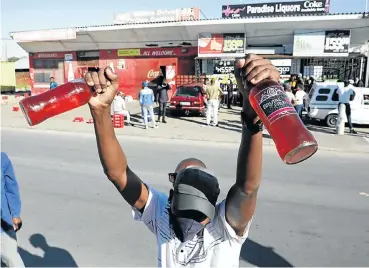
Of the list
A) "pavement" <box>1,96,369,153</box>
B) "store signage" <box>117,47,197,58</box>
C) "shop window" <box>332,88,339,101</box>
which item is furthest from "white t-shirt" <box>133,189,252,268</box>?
"store signage" <box>117,47,197,58</box>

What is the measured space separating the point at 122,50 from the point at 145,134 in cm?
1301

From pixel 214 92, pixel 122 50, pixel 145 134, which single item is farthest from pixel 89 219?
pixel 122 50

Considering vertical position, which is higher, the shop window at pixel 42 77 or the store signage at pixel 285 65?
the store signage at pixel 285 65

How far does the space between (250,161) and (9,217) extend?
2.60 m

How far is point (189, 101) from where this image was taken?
1552cm

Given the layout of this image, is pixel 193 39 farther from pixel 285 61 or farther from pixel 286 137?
pixel 286 137

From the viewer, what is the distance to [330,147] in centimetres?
1009

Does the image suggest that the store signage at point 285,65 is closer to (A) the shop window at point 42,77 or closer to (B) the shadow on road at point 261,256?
(B) the shadow on road at point 261,256

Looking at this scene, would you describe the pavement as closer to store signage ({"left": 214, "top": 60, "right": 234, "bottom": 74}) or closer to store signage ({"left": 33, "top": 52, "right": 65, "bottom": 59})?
store signage ({"left": 214, "top": 60, "right": 234, "bottom": 74})

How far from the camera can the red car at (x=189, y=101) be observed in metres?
15.5

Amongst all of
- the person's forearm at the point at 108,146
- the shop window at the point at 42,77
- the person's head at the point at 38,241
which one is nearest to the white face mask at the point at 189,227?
the person's forearm at the point at 108,146

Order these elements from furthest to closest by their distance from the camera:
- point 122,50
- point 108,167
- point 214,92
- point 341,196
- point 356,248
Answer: point 122,50
point 214,92
point 341,196
point 356,248
point 108,167

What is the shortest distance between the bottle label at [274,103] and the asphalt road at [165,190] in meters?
2.98

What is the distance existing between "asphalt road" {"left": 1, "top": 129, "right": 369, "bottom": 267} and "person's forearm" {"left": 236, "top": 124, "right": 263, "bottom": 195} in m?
2.65
